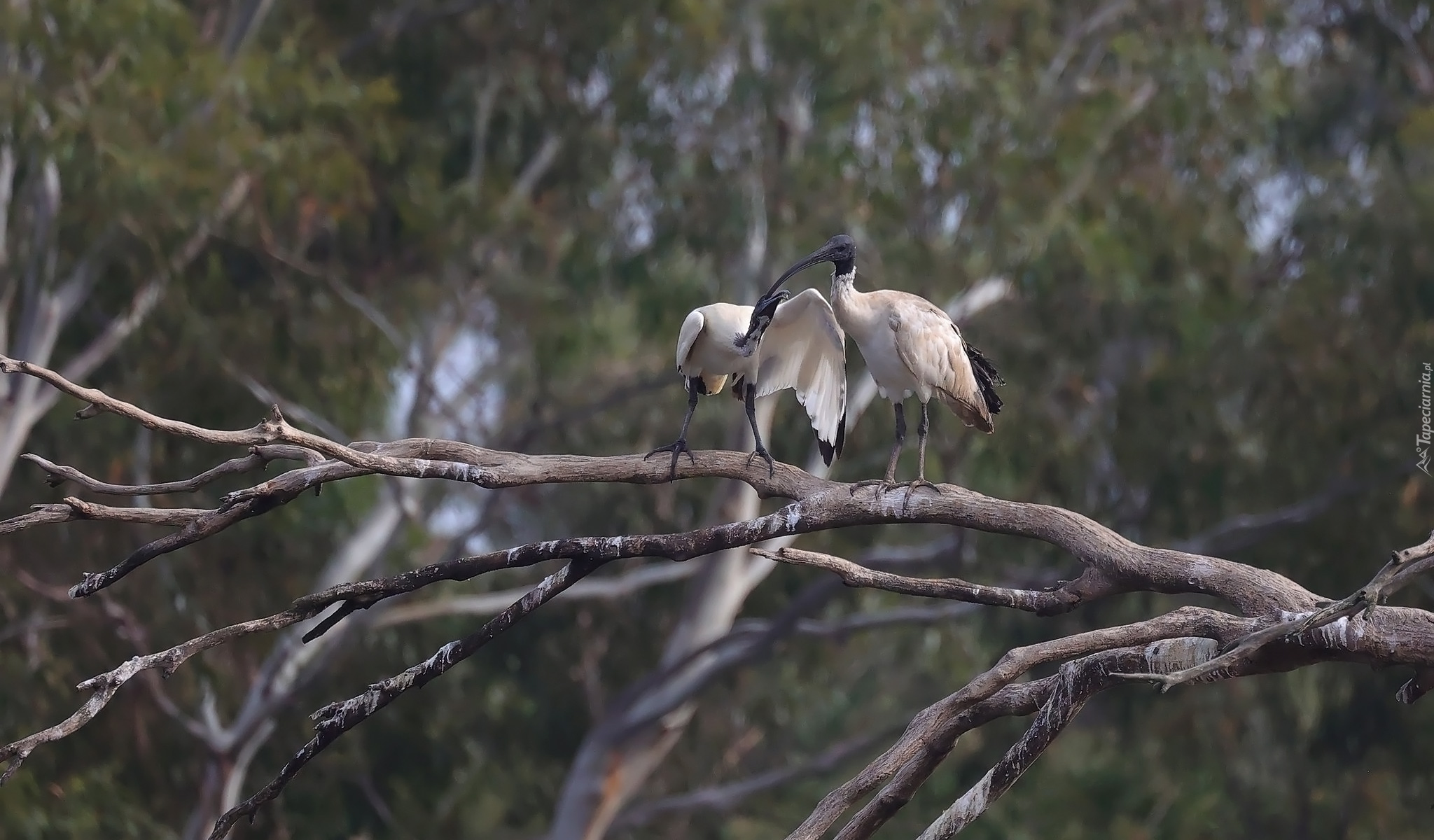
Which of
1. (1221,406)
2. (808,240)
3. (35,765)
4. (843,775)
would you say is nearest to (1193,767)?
(1221,406)

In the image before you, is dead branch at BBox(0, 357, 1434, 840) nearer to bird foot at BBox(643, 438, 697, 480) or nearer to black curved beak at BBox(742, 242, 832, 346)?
bird foot at BBox(643, 438, 697, 480)

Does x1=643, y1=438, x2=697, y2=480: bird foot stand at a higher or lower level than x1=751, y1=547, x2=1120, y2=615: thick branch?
higher

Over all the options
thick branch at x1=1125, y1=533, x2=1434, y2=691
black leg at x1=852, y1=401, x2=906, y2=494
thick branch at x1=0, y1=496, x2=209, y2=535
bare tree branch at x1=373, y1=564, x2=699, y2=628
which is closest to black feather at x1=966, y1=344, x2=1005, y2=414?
black leg at x1=852, y1=401, x2=906, y2=494

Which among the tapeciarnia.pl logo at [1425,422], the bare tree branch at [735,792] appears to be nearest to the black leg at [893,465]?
the tapeciarnia.pl logo at [1425,422]

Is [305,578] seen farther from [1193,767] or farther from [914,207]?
[1193,767]

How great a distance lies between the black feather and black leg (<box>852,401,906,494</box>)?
288mm

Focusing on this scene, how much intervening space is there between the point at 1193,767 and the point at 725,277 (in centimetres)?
526

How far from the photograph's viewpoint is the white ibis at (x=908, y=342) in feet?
19.4

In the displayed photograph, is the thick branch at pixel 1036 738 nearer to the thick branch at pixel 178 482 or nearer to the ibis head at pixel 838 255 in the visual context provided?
the thick branch at pixel 178 482

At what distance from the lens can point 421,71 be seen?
13070mm

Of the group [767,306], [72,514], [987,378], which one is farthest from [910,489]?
[72,514]

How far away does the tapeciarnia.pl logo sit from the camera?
1084cm

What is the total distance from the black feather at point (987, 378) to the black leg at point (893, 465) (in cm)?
29

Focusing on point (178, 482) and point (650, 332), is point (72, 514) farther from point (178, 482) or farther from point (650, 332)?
point (650, 332)
